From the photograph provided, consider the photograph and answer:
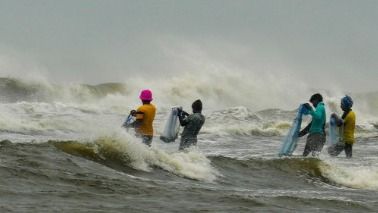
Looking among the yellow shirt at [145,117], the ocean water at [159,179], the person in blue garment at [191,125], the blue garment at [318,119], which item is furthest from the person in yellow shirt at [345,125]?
the yellow shirt at [145,117]

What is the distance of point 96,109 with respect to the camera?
34.4 m

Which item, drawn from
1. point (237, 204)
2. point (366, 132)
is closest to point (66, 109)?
point (366, 132)

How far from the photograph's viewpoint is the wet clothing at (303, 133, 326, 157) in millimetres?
13344

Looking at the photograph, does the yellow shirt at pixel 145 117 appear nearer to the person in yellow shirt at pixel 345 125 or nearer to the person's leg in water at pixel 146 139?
the person's leg in water at pixel 146 139

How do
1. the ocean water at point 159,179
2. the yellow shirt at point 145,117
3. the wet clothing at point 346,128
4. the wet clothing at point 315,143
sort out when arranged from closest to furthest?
1. the ocean water at point 159,179
2. the yellow shirt at point 145,117
3. the wet clothing at point 315,143
4. the wet clothing at point 346,128

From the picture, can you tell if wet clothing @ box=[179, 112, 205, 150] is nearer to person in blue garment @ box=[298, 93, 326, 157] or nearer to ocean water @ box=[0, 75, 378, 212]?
ocean water @ box=[0, 75, 378, 212]

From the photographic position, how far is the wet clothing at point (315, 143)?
43.8ft

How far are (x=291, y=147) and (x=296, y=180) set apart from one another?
2.34 meters

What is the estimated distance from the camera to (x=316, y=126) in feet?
43.3

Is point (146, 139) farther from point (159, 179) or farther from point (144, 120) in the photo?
point (159, 179)

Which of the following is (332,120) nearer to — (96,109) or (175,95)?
(96,109)

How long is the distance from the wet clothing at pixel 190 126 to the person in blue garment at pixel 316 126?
6.75ft

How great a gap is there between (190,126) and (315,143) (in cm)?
245

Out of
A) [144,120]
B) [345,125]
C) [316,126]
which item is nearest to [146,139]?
[144,120]
